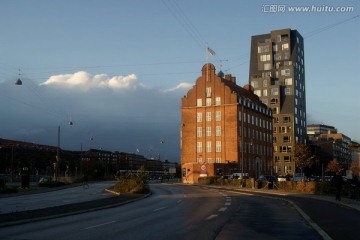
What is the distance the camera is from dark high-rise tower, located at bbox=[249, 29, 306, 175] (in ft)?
412

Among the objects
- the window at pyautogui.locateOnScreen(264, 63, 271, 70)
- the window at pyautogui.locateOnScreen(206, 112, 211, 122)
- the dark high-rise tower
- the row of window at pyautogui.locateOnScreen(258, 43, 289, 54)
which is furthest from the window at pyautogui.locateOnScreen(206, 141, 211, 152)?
the row of window at pyautogui.locateOnScreen(258, 43, 289, 54)

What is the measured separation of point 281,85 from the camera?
12738 centimetres

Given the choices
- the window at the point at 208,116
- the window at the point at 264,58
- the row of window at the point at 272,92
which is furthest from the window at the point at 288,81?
the window at the point at 208,116

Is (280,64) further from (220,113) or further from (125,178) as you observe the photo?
(125,178)

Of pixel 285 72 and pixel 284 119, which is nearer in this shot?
pixel 284 119

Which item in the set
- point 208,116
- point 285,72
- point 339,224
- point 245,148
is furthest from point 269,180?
point 285,72

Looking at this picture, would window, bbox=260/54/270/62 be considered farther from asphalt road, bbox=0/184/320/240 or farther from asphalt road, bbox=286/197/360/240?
asphalt road, bbox=0/184/320/240

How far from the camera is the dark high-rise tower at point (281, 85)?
126 meters

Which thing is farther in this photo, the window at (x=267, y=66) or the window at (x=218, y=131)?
the window at (x=267, y=66)

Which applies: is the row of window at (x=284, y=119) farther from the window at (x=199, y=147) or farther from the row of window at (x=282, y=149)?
the window at (x=199, y=147)

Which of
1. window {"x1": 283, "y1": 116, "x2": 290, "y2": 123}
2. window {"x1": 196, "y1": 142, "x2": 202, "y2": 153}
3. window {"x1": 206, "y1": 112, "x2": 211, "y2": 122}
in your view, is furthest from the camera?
window {"x1": 283, "y1": 116, "x2": 290, "y2": 123}

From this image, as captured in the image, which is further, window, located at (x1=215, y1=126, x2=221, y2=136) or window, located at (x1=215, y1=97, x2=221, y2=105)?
window, located at (x1=215, y1=97, x2=221, y2=105)

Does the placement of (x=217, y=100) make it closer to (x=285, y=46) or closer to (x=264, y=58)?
(x=264, y=58)

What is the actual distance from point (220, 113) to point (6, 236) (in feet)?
279
